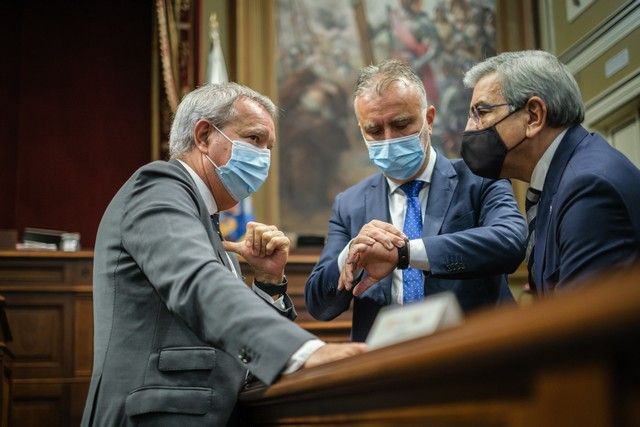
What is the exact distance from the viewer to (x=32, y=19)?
9.13 meters

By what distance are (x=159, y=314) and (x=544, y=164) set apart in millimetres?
1241

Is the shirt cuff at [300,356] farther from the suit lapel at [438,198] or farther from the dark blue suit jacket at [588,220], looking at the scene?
the suit lapel at [438,198]

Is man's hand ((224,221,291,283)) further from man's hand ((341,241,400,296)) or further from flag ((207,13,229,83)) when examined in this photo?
flag ((207,13,229,83))

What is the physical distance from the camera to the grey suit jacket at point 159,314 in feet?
6.24

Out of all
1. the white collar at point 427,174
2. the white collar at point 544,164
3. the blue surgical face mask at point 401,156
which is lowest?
the white collar at point 427,174

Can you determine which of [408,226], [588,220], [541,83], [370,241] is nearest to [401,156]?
[408,226]

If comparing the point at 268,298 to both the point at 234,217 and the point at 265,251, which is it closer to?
the point at 265,251

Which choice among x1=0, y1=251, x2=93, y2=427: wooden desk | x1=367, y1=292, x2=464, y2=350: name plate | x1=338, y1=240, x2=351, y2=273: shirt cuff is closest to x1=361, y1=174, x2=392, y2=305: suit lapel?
x1=338, y1=240, x2=351, y2=273: shirt cuff

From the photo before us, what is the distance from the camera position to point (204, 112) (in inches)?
111

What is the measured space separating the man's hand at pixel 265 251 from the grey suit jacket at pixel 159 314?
1.78 feet

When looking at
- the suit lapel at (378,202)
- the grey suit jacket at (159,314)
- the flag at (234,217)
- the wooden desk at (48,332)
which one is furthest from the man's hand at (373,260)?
the flag at (234,217)

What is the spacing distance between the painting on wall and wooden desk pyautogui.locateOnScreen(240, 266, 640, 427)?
25.0 ft

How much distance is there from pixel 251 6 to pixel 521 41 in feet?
9.66

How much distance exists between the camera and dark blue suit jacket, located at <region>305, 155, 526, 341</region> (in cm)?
285
